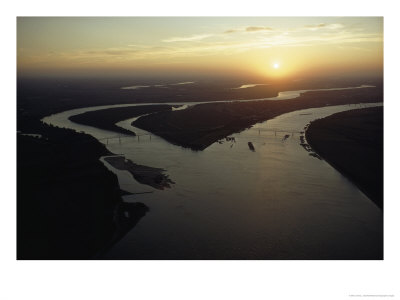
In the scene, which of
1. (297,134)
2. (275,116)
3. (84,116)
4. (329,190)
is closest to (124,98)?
(84,116)

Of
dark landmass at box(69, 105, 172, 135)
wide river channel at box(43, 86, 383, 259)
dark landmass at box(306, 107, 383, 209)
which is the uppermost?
dark landmass at box(69, 105, 172, 135)

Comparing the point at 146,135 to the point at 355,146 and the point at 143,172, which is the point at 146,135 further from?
the point at 355,146

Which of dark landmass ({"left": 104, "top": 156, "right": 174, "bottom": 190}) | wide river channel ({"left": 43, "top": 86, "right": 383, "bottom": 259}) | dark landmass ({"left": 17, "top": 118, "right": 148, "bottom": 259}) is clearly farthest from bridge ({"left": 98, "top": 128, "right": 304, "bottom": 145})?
wide river channel ({"left": 43, "top": 86, "right": 383, "bottom": 259})

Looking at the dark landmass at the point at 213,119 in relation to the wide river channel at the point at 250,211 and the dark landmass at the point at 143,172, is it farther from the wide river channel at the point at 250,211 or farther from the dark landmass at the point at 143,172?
the dark landmass at the point at 143,172

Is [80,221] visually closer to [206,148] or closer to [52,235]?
[52,235]

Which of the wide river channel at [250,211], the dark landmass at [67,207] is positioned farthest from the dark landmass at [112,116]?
the wide river channel at [250,211]

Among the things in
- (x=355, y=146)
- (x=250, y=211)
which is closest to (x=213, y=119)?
(x=355, y=146)

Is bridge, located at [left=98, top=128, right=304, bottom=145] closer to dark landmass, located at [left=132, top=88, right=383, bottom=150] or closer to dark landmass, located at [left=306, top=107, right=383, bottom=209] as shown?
dark landmass, located at [left=132, top=88, right=383, bottom=150]
